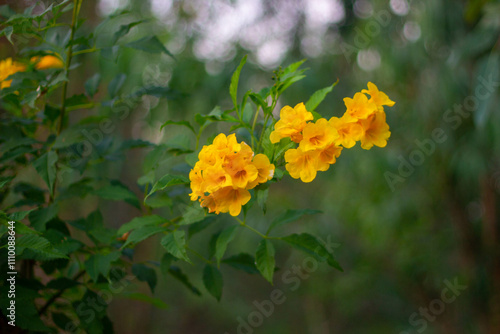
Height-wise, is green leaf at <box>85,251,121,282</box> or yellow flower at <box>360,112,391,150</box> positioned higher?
yellow flower at <box>360,112,391,150</box>

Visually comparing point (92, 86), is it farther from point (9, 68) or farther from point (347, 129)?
point (347, 129)

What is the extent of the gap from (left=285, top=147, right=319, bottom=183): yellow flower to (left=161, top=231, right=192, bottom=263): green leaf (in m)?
0.20

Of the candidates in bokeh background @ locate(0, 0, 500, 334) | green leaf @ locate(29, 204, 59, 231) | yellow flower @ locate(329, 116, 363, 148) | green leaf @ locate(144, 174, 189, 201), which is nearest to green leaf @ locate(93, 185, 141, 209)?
green leaf @ locate(29, 204, 59, 231)

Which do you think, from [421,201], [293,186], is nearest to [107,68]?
[421,201]

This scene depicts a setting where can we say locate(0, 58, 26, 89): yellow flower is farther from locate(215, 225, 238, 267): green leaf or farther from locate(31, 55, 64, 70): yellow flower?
locate(215, 225, 238, 267): green leaf

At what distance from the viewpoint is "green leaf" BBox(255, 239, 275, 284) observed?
2.01 feet

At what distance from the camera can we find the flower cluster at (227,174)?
0.54 metres

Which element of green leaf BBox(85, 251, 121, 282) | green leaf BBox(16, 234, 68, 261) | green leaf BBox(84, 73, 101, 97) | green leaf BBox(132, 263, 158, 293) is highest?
green leaf BBox(84, 73, 101, 97)

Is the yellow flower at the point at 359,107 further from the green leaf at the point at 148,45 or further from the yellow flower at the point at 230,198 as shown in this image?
the green leaf at the point at 148,45

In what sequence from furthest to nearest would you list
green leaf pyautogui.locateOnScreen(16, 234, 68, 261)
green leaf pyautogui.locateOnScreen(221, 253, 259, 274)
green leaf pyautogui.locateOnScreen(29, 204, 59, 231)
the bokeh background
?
the bokeh background → green leaf pyautogui.locateOnScreen(221, 253, 259, 274) → green leaf pyautogui.locateOnScreen(29, 204, 59, 231) → green leaf pyautogui.locateOnScreen(16, 234, 68, 261)

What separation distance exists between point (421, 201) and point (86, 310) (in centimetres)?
247

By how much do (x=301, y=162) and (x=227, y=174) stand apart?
116 millimetres

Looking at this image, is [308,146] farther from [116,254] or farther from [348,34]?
[348,34]

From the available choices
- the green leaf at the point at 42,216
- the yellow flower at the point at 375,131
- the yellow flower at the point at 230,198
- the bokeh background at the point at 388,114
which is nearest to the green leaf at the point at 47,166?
the green leaf at the point at 42,216
